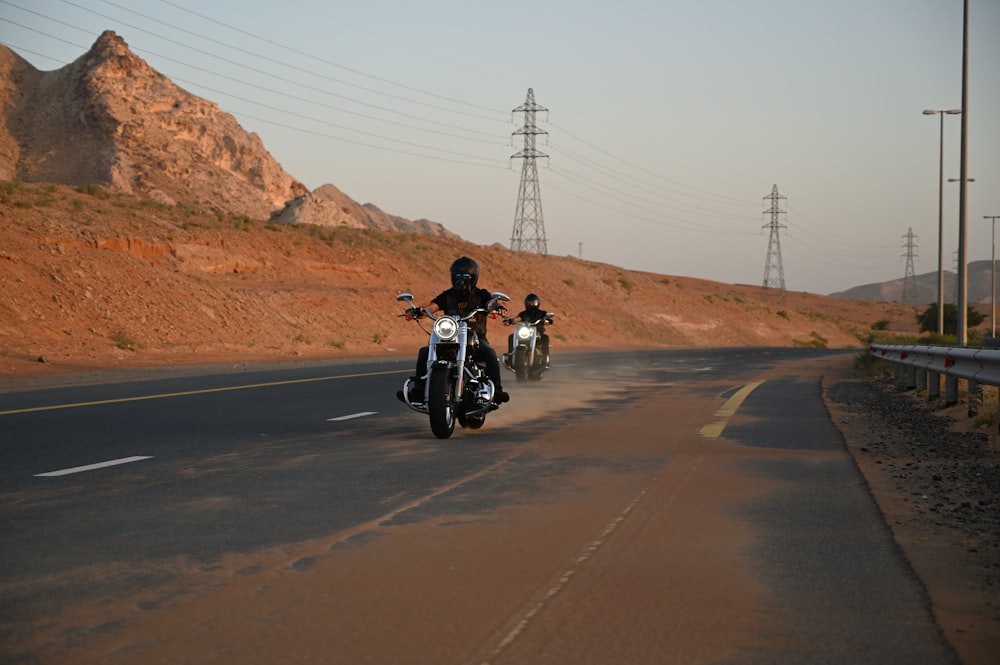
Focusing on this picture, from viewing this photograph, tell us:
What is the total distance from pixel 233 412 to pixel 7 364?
14992 mm

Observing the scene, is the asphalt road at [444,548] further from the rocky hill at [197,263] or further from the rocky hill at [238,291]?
the rocky hill at [197,263]

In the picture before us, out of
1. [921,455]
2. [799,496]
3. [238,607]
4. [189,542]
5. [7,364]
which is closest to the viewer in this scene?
[238,607]

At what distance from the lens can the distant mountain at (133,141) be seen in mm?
90625

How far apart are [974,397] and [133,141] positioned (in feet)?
288

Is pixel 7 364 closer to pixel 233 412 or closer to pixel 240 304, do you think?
pixel 233 412

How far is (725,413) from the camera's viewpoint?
16359mm

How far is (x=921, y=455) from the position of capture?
11586mm

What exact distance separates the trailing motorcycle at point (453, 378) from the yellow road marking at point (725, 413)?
8.46 ft

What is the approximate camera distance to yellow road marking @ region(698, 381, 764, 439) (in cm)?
1348

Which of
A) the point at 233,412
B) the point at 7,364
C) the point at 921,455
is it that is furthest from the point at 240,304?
the point at 921,455

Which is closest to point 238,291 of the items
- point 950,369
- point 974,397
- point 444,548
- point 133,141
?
point 950,369

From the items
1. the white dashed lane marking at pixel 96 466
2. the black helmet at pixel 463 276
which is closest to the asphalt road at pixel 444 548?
the white dashed lane marking at pixel 96 466

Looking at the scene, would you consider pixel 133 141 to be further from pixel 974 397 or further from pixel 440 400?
pixel 974 397

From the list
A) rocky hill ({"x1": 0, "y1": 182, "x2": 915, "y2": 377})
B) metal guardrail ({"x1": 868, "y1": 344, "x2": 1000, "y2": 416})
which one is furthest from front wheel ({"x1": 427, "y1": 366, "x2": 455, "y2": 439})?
rocky hill ({"x1": 0, "y1": 182, "x2": 915, "y2": 377})
